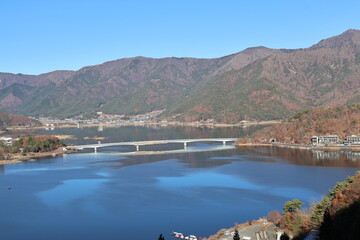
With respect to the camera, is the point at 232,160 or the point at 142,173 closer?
the point at 142,173

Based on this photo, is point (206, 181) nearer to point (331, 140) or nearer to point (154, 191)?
point (154, 191)

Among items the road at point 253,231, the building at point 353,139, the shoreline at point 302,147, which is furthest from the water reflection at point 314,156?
the road at point 253,231

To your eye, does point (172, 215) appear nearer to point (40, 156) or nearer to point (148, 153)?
point (148, 153)

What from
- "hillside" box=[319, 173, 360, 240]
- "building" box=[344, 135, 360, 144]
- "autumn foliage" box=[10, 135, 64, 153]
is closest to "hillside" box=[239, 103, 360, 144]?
"building" box=[344, 135, 360, 144]

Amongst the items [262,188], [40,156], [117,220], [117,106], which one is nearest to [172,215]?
[117,220]

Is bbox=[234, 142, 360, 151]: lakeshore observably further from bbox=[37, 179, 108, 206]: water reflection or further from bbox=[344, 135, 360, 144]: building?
bbox=[37, 179, 108, 206]: water reflection

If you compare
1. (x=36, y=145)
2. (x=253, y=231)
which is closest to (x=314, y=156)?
(x=253, y=231)

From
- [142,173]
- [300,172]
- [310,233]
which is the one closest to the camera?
[310,233]
